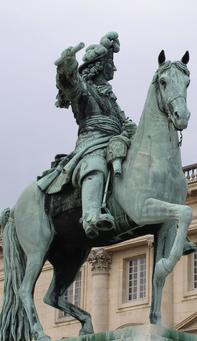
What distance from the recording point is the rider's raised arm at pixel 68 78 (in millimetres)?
8414

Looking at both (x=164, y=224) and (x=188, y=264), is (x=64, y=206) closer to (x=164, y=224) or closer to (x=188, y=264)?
(x=164, y=224)

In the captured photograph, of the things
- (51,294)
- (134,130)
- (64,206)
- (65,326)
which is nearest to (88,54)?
(134,130)

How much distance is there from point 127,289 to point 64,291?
937 inches

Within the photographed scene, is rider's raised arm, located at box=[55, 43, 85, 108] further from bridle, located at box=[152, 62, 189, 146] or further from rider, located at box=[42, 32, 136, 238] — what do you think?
bridle, located at box=[152, 62, 189, 146]

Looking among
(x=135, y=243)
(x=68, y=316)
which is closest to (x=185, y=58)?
(x=135, y=243)

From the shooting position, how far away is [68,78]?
8.66 meters

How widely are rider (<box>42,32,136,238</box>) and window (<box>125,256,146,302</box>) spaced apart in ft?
74.9

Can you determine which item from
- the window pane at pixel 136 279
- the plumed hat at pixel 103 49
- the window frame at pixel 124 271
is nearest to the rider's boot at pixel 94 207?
the plumed hat at pixel 103 49

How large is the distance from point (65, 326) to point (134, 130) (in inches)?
1011

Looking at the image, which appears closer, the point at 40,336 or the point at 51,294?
the point at 40,336

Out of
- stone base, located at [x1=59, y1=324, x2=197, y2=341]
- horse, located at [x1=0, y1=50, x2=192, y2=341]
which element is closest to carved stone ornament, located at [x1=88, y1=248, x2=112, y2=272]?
horse, located at [x1=0, y1=50, x2=192, y2=341]

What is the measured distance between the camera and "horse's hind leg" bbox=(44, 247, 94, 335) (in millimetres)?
8688

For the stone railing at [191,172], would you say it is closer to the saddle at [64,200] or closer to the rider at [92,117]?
the rider at [92,117]

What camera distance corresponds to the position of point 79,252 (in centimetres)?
898
